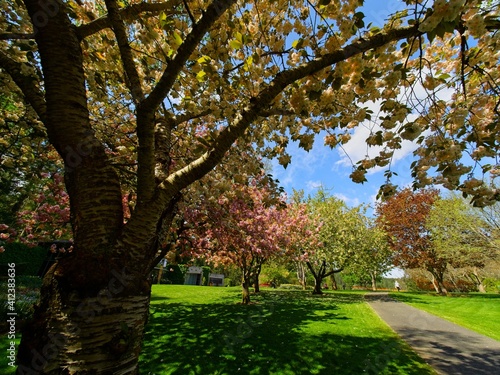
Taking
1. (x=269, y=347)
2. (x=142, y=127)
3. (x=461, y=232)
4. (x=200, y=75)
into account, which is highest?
(x=461, y=232)

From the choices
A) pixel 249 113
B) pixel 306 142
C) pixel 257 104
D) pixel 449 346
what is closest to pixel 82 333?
pixel 249 113

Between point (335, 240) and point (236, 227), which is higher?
point (335, 240)

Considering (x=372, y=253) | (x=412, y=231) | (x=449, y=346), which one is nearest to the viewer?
(x=449, y=346)

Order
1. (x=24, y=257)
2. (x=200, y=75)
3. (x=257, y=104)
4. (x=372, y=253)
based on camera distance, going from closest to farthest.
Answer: (x=257, y=104) → (x=200, y=75) → (x=24, y=257) → (x=372, y=253)

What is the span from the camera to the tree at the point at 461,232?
18.6m

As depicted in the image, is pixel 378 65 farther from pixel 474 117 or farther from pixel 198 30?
pixel 198 30

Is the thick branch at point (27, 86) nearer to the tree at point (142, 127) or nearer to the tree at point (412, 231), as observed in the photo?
the tree at point (142, 127)

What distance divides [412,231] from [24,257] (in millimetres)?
38423

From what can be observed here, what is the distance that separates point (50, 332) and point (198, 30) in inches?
106

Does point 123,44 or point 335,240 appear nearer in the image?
point 123,44

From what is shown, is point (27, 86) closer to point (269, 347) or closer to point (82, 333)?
point (82, 333)

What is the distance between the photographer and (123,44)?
242 cm

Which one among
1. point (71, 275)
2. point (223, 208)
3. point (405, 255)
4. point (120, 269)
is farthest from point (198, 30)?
point (405, 255)

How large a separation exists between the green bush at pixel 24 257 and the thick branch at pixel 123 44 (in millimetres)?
25652
